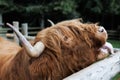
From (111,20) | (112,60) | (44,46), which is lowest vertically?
(111,20)

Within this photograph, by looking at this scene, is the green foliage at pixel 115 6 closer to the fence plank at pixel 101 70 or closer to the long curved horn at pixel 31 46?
the fence plank at pixel 101 70

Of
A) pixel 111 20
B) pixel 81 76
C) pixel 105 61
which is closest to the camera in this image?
pixel 81 76

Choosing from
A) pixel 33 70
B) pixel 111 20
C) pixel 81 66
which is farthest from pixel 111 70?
pixel 111 20

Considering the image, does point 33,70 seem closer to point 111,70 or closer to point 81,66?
point 81,66

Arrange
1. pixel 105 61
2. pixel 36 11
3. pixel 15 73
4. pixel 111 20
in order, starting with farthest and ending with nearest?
1. pixel 111 20
2. pixel 36 11
3. pixel 105 61
4. pixel 15 73

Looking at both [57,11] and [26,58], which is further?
[57,11]

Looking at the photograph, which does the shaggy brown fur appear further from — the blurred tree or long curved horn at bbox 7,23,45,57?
the blurred tree

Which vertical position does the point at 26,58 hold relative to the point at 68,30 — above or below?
below

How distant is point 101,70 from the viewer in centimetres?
517

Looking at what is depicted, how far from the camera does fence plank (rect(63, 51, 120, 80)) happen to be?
14.4 ft

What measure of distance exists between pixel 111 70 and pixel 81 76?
1574 mm

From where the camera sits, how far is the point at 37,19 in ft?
98.3

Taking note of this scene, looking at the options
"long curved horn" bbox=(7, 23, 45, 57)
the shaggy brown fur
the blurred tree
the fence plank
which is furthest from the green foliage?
"long curved horn" bbox=(7, 23, 45, 57)

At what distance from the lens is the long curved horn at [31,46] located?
14.5 feet
